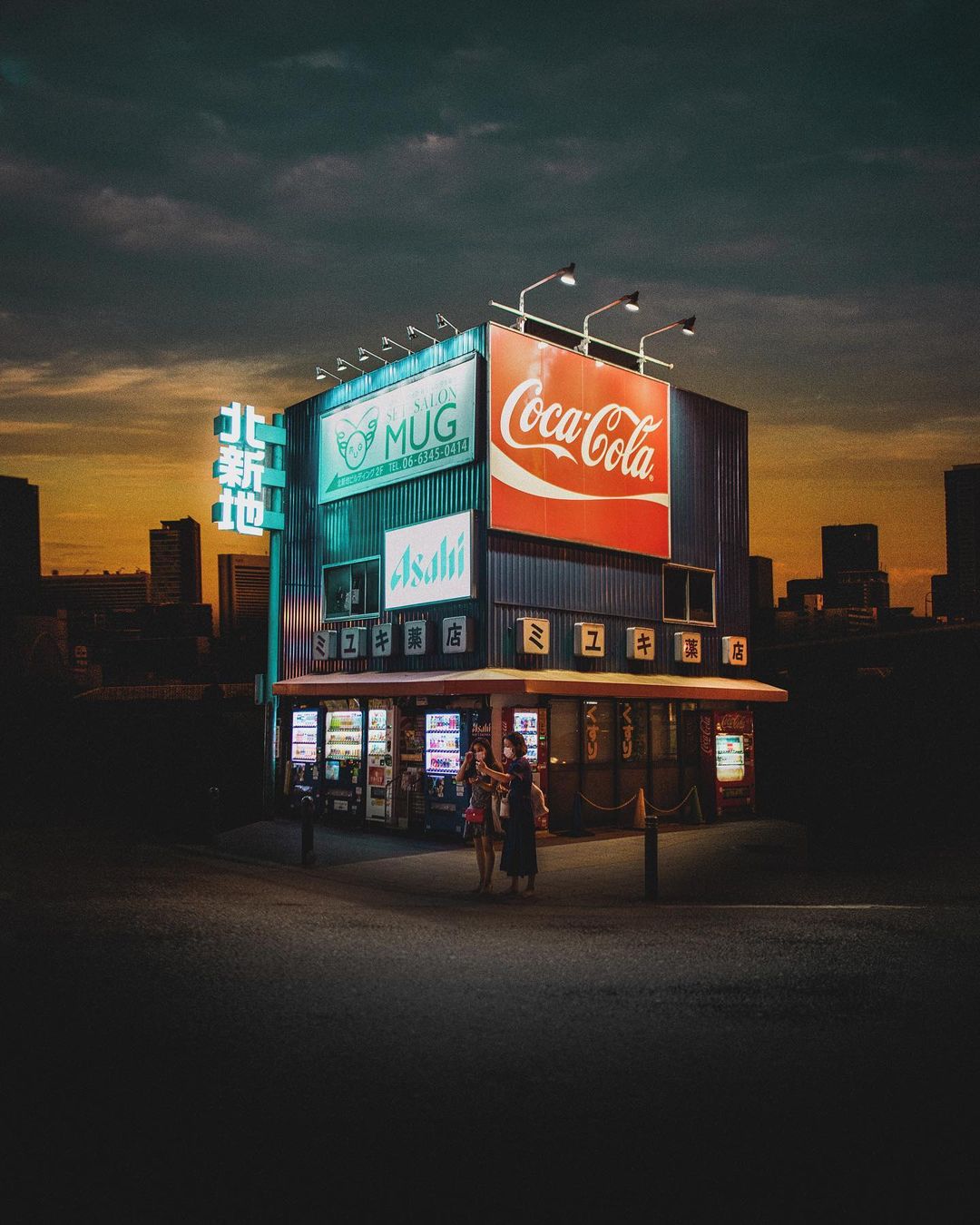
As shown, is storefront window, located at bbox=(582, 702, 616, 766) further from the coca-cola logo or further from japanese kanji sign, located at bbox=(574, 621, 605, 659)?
the coca-cola logo

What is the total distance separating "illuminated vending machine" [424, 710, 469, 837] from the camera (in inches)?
743

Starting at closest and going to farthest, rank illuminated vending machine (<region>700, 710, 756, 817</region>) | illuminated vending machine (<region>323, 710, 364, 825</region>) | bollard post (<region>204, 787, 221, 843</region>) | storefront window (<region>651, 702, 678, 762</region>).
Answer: bollard post (<region>204, 787, 221, 843</region>) < illuminated vending machine (<region>323, 710, 364, 825</region>) < storefront window (<region>651, 702, 678, 762</region>) < illuminated vending machine (<region>700, 710, 756, 817</region>)

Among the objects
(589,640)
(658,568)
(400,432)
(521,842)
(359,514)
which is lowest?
(521,842)

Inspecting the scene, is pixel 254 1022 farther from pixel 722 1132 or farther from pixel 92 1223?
pixel 722 1132

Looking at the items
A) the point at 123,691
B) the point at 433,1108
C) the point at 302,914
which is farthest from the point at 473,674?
the point at 123,691

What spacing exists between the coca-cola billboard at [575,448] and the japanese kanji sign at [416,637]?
2656 millimetres

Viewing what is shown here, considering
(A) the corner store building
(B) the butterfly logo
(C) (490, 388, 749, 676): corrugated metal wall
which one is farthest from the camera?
(B) the butterfly logo

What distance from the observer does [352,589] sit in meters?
22.2

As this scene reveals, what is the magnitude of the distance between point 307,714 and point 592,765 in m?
6.86

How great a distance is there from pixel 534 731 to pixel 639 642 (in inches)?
140

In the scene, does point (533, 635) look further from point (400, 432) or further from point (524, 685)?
point (400, 432)

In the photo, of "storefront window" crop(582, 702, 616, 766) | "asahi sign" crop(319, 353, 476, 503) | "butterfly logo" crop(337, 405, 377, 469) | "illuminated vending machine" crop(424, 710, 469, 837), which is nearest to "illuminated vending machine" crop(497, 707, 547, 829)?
"illuminated vending machine" crop(424, 710, 469, 837)

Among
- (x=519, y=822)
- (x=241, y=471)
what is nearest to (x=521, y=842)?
(x=519, y=822)

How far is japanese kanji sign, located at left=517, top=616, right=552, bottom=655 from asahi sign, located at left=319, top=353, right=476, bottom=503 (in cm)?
336
